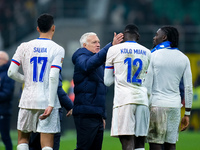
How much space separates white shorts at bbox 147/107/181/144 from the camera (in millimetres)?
8352

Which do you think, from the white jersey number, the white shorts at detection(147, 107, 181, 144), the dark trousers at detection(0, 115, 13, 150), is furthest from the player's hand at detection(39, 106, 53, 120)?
the dark trousers at detection(0, 115, 13, 150)

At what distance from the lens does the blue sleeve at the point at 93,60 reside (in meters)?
8.20

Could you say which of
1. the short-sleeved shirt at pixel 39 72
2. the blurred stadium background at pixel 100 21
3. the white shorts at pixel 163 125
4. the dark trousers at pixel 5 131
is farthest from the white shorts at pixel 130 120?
the blurred stadium background at pixel 100 21

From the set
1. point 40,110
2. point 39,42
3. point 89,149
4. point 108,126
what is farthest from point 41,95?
point 108,126

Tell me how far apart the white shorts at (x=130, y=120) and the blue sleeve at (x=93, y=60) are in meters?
0.75

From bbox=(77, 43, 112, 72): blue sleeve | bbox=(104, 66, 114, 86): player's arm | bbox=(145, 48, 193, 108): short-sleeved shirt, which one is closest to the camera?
bbox=(104, 66, 114, 86): player's arm

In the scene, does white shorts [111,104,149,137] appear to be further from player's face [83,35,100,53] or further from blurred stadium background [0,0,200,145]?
blurred stadium background [0,0,200,145]

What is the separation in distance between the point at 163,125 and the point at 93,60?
53.2 inches

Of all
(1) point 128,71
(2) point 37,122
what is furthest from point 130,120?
(2) point 37,122

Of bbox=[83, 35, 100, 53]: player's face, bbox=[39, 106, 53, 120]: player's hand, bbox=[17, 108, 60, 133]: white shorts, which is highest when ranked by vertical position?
bbox=[83, 35, 100, 53]: player's face

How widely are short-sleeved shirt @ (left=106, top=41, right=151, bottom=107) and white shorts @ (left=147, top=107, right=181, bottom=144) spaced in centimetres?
52

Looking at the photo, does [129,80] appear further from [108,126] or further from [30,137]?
[108,126]

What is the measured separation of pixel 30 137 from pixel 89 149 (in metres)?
0.88

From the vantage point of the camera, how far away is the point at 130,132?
306 inches
